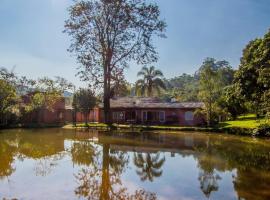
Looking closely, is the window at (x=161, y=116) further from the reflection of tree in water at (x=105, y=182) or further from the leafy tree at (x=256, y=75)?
the reflection of tree in water at (x=105, y=182)

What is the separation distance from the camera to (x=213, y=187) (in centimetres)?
1109

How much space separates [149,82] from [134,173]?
49.3m

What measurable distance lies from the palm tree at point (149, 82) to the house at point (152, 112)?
11576mm

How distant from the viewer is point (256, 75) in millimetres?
29953

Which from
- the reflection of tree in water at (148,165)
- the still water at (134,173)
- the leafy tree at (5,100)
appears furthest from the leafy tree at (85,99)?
the reflection of tree in water at (148,165)

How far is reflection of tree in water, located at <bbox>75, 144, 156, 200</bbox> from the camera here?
9828 millimetres

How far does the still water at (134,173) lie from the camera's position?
10127 millimetres

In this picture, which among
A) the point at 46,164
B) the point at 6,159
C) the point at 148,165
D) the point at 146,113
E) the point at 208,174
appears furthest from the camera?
the point at 146,113

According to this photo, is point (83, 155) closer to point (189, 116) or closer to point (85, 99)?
point (85, 99)

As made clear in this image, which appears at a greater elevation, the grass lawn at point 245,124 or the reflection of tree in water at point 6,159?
Answer: the grass lawn at point 245,124

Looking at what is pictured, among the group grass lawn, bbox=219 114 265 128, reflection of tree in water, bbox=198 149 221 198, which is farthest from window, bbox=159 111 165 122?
reflection of tree in water, bbox=198 149 221 198

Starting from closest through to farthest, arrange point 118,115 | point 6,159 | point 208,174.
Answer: point 208,174
point 6,159
point 118,115

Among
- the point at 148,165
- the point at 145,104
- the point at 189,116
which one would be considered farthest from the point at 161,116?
the point at 148,165

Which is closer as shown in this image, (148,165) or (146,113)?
(148,165)
